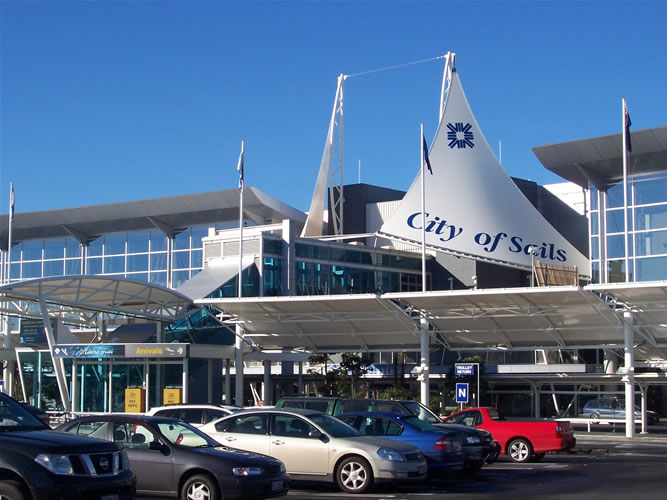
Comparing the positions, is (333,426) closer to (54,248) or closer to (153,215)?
(153,215)

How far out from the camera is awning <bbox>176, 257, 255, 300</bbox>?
47469mm

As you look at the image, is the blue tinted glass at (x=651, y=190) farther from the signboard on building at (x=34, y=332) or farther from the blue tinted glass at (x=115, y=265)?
the blue tinted glass at (x=115, y=265)

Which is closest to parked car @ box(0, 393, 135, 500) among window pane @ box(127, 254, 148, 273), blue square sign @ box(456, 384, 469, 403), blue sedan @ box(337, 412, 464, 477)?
blue sedan @ box(337, 412, 464, 477)

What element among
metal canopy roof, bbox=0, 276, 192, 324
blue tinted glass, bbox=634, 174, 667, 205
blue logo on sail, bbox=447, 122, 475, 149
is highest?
blue logo on sail, bbox=447, 122, 475, 149

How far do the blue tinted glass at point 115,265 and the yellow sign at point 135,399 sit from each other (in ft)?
100

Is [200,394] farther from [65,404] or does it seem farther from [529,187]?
[529,187]

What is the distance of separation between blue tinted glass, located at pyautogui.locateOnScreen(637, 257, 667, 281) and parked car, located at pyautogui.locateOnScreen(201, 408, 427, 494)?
36643mm

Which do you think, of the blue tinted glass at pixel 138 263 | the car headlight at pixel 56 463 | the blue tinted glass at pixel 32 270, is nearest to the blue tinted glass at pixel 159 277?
the blue tinted glass at pixel 138 263

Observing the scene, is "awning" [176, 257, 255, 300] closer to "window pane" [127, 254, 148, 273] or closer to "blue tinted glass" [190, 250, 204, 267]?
"blue tinted glass" [190, 250, 204, 267]

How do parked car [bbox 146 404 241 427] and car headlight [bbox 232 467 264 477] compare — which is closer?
car headlight [bbox 232 467 264 477]

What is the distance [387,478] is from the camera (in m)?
17.1

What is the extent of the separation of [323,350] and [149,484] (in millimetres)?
Result: 27708

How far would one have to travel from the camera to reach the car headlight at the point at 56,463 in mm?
11117

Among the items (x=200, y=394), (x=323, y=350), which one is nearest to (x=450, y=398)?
(x=323, y=350)
